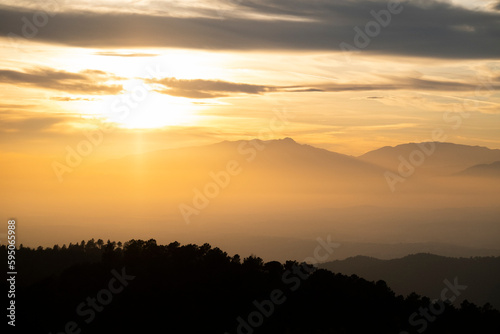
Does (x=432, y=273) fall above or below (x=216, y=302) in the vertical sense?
above

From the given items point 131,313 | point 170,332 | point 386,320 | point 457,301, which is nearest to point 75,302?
point 131,313

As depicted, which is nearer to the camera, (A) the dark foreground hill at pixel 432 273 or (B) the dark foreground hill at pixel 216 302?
(B) the dark foreground hill at pixel 216 302

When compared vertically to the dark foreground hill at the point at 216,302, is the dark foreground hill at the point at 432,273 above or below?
above

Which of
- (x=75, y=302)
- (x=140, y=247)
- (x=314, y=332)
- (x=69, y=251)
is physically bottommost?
(x=314, y=332)

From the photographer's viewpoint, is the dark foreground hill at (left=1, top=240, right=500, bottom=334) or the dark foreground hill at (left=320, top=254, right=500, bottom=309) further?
the dark foreground hill at (left=320, top=254, right=500, bottom=309)

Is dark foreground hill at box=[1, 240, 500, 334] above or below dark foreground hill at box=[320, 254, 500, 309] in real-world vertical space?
below

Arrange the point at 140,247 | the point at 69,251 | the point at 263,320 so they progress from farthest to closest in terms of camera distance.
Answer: the point at 69,251
the point at 140,247
the point at 263,320

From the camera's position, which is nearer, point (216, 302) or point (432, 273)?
point (216, 302)

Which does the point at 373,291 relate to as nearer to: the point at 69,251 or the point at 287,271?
the point at 287,271
